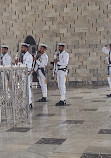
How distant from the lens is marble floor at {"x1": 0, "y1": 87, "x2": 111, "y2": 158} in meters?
4.20

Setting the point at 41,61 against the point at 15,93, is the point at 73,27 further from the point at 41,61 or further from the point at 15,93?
the point at 15,93

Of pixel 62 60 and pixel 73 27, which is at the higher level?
pixel 73 27

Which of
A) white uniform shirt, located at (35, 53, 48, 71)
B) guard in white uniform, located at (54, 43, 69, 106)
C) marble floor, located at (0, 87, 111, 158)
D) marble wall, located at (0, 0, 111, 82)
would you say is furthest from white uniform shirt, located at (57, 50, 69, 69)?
marble wall, located at (0, 0, 111, 82)

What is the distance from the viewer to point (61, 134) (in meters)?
5.17

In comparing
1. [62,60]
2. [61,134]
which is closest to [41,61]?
[62,60]

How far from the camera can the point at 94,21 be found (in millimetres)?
13414

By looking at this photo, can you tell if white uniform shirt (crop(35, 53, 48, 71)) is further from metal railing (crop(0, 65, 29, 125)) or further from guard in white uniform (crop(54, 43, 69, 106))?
metal railing (crop(0, 65, 29, 125))

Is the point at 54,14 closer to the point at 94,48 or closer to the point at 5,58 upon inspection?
the point at 94,48

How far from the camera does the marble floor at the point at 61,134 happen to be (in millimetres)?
4199

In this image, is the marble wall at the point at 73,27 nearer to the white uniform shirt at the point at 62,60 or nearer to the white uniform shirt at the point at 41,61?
the white uniform shirt at the point at 41,61

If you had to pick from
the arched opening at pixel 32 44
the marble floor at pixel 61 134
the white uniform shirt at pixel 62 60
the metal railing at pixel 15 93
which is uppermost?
the arched opening at pixel 32 44

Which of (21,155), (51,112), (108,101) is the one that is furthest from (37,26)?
(21,155)

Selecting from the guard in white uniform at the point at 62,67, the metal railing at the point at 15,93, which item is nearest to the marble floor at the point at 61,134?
the metal railing at the point at 15,93

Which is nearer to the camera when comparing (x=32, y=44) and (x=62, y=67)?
(x=62, y=67)
